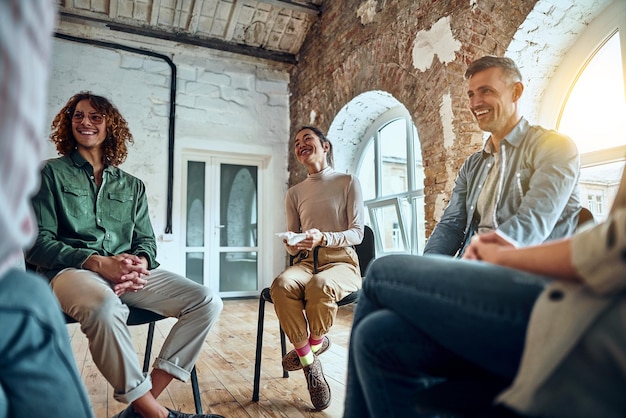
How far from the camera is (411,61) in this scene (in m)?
3.17

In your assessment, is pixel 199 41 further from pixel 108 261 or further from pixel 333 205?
pixel 108 261

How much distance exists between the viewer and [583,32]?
2439mm

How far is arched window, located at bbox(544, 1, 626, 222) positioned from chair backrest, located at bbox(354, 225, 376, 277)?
122 cm

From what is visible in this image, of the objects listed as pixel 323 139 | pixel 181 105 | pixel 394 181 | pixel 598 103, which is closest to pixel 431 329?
pixel 323 139

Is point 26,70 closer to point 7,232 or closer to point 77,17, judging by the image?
point 7,232

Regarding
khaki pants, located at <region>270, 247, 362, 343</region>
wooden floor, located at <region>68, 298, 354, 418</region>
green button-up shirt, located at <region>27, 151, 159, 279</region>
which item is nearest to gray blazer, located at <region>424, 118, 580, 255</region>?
khaki pants, located at <region>270, 247, 362, 343</region>

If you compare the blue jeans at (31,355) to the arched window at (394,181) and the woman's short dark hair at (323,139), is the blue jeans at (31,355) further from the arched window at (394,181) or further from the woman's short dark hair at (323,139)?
the arched window at (394,181)

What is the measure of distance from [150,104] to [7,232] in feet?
15.5

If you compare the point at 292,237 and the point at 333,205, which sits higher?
the point at 333,205

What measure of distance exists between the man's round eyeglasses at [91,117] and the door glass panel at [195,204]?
125 inches

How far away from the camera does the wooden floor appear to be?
5.64 ft

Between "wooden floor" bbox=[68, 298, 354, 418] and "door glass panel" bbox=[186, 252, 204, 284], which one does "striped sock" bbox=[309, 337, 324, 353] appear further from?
"door glass panel" bbox=[186, 252, 204, 284]

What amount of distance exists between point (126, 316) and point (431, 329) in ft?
3.71

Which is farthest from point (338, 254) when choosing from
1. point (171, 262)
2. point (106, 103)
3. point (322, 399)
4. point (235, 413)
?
point (171, 262)
